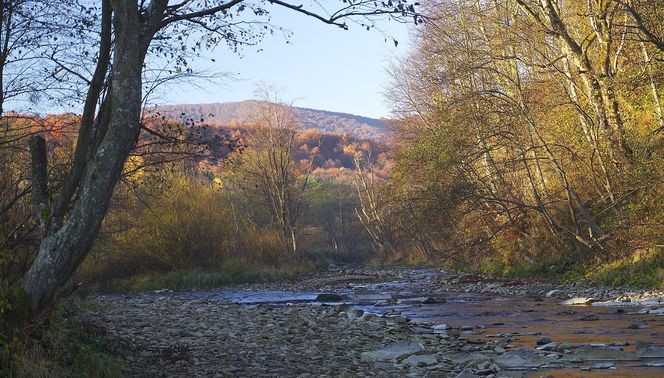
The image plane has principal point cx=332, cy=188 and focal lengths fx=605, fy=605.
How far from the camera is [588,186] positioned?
69.2 feet

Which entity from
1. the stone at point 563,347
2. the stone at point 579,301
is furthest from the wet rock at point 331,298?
the stone at point 563,347

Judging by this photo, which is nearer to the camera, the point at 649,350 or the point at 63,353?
the point at 63,353

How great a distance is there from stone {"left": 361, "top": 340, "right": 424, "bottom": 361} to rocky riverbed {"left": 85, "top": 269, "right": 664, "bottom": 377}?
0.02m

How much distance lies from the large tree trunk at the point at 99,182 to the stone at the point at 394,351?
474 centimetres

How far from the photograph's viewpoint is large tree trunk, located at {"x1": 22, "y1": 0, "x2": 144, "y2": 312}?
5215mm

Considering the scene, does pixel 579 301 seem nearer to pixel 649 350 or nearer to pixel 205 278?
pixel 649 350

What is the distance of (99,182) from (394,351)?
17.7ft

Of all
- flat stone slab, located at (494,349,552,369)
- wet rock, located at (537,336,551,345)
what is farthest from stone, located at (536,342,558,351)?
flat stone slab, located at (494,349,552,369)

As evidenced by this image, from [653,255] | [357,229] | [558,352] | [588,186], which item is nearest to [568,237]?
[588,186]

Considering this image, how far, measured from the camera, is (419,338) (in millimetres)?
10648

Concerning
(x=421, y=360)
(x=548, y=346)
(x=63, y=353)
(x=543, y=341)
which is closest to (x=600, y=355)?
(x=548, y=346)

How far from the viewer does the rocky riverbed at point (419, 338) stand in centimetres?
744

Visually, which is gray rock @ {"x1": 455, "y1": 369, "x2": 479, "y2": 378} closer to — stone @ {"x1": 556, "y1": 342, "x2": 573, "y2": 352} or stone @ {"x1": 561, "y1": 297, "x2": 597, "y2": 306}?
stone @ {"x1": 556, "y1": 342, "x2": 573, "y2": 352}

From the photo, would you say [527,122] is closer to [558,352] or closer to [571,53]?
[571,53]
